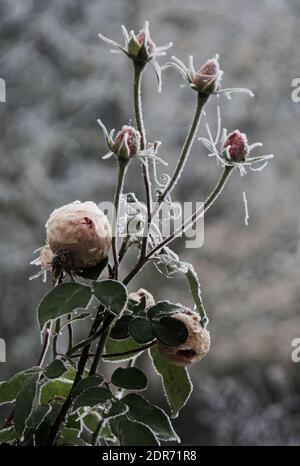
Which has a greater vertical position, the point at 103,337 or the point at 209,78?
the point at 209,78

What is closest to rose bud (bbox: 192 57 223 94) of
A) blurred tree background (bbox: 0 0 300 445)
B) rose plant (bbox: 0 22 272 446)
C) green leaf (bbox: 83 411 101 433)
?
rose plant (bbox: 0 22 272 446)

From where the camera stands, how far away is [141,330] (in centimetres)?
37

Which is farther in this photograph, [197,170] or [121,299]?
[197,170]

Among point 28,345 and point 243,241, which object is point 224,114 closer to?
point 243,241

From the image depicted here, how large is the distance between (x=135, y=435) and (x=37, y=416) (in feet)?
0.19

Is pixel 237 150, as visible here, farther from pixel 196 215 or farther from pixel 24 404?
pixel 24 404

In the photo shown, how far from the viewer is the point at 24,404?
1.22ft

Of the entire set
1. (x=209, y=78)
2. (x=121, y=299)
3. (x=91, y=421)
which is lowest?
(x=91, y=421)

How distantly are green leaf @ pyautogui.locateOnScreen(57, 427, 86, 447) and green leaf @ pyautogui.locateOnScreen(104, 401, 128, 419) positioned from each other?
0.21ft

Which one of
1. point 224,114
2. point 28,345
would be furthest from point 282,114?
point 28,345

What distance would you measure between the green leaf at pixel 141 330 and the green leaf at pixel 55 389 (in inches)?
3.6

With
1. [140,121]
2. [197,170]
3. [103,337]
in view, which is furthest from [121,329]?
[197,170]

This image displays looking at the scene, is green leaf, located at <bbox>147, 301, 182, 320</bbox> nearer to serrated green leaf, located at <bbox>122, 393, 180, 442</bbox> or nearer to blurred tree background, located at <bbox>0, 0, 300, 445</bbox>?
serrated green leaf, located at <bbox>122, 393, 180, 442</bbox>

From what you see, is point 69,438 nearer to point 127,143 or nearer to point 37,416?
point 37,416
